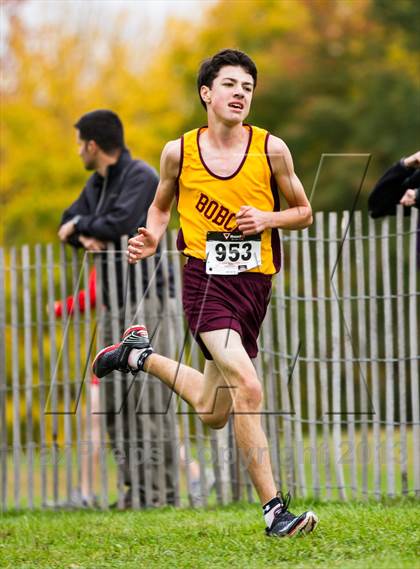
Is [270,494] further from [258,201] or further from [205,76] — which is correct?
[205,76]

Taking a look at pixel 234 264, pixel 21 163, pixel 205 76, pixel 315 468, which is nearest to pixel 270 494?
pixel 234 264

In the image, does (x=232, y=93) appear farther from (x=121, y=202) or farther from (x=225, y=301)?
(x=121, y=202)

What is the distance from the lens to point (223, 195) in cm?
550

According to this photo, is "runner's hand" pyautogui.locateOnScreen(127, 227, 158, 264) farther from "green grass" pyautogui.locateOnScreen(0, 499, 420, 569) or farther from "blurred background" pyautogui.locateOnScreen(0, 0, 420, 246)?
"blurred background" pyautogui.locateOnScreen(0, 0, 420, 246)

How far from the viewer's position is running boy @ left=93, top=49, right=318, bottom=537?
5.29 m

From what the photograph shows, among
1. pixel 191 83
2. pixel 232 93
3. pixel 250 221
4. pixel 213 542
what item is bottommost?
pixel 213 542

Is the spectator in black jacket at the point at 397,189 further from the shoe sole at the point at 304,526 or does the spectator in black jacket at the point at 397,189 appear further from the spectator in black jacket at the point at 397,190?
the shoe sole at the point at 304,526

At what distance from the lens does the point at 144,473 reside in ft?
27.1

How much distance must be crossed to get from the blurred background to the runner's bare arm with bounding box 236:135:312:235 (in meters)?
15.6

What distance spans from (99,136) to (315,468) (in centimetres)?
274

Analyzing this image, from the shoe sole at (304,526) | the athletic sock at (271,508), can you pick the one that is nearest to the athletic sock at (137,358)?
the athletic sock at (271,508)

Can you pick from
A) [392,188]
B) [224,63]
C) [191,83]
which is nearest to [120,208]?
[392,188]

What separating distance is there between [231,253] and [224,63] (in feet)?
3.03

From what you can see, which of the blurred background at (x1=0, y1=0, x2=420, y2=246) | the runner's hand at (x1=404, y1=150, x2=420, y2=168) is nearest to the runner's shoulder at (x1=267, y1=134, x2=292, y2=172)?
the runner's hand at (x1=404, y1=150, x2=420, y2=168)
